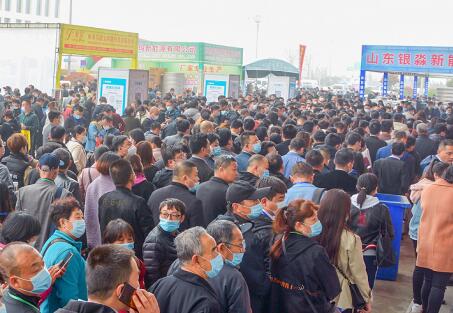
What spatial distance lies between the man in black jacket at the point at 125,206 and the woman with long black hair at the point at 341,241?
155 cm

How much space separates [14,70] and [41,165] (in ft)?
50.0

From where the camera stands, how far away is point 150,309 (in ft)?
9.68

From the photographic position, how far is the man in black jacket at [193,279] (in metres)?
3.49

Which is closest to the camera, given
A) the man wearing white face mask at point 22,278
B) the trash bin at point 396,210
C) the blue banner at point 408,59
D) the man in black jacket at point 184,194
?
the man wearing white face mask at point 22,278

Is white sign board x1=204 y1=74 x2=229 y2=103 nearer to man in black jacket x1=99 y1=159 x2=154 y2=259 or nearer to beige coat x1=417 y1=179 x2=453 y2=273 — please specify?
A: beige coat x1=417 y1=179 x2=453 y2=273

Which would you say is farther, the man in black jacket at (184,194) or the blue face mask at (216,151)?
the blue face mask at (216,151)

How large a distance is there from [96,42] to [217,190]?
1400cm

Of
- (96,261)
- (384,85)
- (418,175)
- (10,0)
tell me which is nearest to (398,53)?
(384,85)

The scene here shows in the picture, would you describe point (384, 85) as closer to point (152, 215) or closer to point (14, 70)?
point (14, 70)

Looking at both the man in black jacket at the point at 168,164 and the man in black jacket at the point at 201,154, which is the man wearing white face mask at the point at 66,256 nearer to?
the man in black jacket at the point at 168,164

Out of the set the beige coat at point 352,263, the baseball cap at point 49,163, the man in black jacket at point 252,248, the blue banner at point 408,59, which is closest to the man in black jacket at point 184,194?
the man in black jacket at point 252,248

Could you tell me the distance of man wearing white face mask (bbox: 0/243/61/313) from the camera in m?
3.45

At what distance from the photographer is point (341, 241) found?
5.00 m

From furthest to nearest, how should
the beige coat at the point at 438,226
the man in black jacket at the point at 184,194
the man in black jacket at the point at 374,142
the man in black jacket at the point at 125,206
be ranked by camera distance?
the man in black jacket at the point at 374,142 → the beige coat at the point at 438,226 → the man in black jacket at the point at 184,194 → the man in black jacket at the point at 125,206
